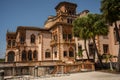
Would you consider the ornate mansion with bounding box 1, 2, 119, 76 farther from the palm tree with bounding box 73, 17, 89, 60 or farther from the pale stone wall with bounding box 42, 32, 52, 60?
the palm tree with bounding box 73, 17, 89, 60

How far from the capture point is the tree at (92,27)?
29984 millimetres

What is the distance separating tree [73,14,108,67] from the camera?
30.0m

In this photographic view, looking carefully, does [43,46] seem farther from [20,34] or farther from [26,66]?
[26,66]

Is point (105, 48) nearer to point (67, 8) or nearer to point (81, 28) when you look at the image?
point (81, 28)

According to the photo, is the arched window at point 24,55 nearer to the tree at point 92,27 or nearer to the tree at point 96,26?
the tree at point 92,27

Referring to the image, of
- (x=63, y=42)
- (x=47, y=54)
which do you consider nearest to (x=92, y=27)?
(x=63, y=42)

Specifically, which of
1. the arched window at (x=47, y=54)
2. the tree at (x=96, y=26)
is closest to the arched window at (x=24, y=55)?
the arched window at (x=47, y=54)

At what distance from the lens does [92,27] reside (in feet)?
100

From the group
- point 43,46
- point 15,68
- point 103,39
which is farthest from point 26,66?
point 103,39

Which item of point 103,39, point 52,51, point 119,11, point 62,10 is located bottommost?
point 52,51

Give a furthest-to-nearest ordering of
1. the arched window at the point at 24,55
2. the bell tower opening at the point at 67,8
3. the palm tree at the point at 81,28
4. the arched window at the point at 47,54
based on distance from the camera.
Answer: the bell tower opening at the point at 67,8
the arched window at the point at 47,54
the arched window at the point at 24,55
the palm tree at the point at 81,28

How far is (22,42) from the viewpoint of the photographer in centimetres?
4444

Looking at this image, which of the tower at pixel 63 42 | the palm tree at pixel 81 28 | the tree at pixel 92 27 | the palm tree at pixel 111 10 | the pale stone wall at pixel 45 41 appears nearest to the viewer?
the palm tree at pixel 111 10

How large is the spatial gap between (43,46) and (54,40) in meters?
3.97
